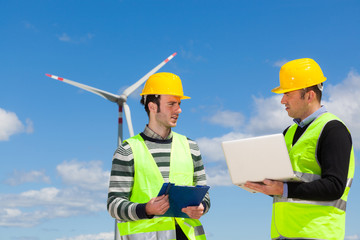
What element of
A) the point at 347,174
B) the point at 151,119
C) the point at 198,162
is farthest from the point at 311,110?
the point at 151,119

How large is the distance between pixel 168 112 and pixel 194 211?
1685 mm

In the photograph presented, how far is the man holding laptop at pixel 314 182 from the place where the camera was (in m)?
6.10

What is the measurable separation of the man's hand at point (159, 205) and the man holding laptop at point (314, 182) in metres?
1.12

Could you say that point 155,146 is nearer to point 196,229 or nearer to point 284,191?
point 196,229

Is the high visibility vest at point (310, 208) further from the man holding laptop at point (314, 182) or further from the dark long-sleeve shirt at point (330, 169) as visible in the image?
the dark long-sleeve shirt at point (330, 169)

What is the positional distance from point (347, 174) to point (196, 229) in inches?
97.6

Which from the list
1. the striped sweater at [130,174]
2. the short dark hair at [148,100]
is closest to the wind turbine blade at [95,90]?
the short dark hair at [148,100]

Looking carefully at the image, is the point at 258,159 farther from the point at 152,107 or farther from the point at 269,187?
the point at 152,107

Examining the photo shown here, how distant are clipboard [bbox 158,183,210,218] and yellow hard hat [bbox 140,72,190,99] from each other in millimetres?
1877

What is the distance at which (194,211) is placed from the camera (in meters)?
6.96

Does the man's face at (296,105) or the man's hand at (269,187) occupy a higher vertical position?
the man's face at (296,105)

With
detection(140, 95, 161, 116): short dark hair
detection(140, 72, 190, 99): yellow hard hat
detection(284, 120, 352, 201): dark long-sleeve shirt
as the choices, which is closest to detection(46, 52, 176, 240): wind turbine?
detection(140, 95, 161, 116): short dark hair

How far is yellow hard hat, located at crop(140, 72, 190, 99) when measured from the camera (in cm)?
784

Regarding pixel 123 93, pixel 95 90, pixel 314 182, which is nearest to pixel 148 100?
pixel 314 182
